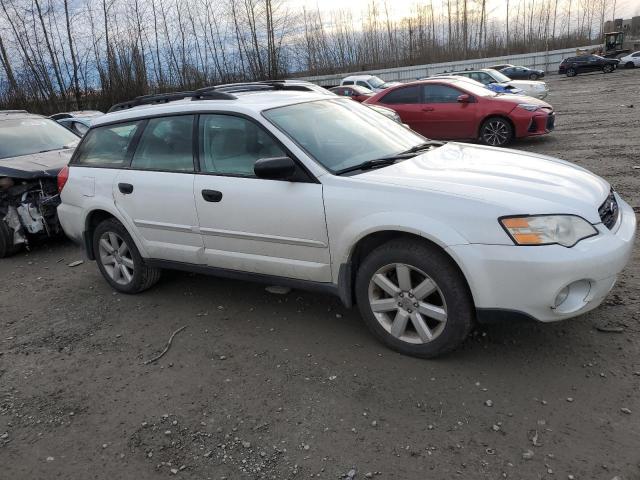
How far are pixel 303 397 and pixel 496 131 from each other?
29.4 feet

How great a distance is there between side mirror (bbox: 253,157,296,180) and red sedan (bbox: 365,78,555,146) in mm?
8222

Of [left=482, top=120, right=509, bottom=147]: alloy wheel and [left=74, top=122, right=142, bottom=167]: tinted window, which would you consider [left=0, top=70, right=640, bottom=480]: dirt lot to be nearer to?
[left=74, top=122, right=142, bottom=167]: tinted window

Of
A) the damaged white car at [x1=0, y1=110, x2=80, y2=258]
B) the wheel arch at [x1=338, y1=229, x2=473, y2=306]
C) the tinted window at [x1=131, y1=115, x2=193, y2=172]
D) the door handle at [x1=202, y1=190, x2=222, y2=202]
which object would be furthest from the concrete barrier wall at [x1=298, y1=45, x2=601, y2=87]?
the wheel arch at [x1=338, y1=229, x2=473, y2=306]

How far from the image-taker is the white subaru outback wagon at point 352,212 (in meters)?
2.91

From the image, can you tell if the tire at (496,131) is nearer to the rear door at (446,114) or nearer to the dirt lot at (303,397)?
the rear door at (446,114)

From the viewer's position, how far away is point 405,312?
3275 mm

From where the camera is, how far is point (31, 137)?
25.3 feet

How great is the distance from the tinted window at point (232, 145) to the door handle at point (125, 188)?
0.82 meters

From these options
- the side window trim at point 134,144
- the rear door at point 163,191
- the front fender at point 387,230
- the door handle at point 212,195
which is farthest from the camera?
the side window trim at point 134,144

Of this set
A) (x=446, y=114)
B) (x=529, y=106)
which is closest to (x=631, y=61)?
(x=529, y=106)

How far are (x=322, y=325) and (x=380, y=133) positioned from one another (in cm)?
159

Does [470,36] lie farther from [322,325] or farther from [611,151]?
[322,325]

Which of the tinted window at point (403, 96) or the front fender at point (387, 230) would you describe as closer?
the front fender at point (387, 230)

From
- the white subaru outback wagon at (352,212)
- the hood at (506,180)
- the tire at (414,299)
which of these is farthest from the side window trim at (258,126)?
the tire at (414,299)
